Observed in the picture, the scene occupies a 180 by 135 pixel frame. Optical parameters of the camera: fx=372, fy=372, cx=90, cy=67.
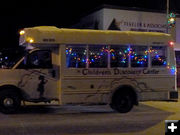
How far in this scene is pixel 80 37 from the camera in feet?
39.9

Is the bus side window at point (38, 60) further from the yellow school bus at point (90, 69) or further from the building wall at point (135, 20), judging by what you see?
the building wall at point (135, 20)

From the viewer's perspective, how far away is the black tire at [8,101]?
11828 millimetres

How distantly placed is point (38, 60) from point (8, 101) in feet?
5.34

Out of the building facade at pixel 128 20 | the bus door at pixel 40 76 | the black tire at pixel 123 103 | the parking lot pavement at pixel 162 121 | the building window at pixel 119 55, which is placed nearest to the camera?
the parking lot pavement at pixel 162 121

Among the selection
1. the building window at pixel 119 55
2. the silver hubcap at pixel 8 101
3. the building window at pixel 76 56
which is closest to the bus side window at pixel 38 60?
the building window at pixel 76 56

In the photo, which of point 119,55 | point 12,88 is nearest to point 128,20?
point 119,55

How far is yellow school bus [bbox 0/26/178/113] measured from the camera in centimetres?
1191

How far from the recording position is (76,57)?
481 inches

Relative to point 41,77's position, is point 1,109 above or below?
below

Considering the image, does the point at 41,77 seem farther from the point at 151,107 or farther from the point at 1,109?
the point at 151,107

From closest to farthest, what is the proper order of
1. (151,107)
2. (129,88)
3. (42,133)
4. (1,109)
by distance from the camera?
(42,133) < (1,109) < (129,88) < (151,107)

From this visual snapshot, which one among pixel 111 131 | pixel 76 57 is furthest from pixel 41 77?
pixel 111 131

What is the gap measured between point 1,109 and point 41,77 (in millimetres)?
1627

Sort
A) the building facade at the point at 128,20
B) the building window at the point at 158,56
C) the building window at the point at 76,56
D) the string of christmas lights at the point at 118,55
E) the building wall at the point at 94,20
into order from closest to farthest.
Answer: the building window at the point at 76,56 → the string of christmas lights at the point at 118,55 → the building window at the point at 158,56 → the building facade at the point at 128,20 → the building wall at the point at 94,20
